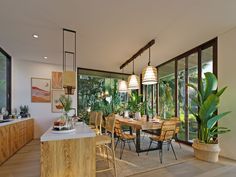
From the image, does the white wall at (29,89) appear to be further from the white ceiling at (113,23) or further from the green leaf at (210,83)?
the green leaf at (210,83)

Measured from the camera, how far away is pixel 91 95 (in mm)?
6641

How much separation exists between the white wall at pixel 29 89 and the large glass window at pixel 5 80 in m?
0.17

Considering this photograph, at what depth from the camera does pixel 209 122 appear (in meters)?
3.42

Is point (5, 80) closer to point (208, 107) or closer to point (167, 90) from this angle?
point (167, 90)

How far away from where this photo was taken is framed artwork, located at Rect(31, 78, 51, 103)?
220 inches

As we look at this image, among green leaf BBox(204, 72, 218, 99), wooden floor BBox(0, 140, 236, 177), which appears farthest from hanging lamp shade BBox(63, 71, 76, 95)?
green leaf BBox(204, 72, 218, 99)

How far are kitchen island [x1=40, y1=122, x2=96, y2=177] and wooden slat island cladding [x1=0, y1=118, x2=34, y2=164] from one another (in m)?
2.07

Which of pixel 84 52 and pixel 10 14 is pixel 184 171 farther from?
pixel 10 14

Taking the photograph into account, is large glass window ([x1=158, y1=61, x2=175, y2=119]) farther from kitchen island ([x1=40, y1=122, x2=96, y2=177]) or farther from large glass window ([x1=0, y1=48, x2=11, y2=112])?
large glass window ([x1=0, y1=48, x2=11, y2=112])

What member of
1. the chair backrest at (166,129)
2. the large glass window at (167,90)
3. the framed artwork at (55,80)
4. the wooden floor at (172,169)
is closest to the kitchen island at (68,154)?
the wooden floor at (172,169)

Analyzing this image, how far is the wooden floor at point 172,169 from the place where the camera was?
2.79 metres

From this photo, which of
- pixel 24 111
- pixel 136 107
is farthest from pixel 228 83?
pixel 24 111

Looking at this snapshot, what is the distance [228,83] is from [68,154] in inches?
144

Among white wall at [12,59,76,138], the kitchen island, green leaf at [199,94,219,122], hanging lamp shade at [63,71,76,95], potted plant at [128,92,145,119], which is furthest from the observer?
white wall at [12,59,76,138]
